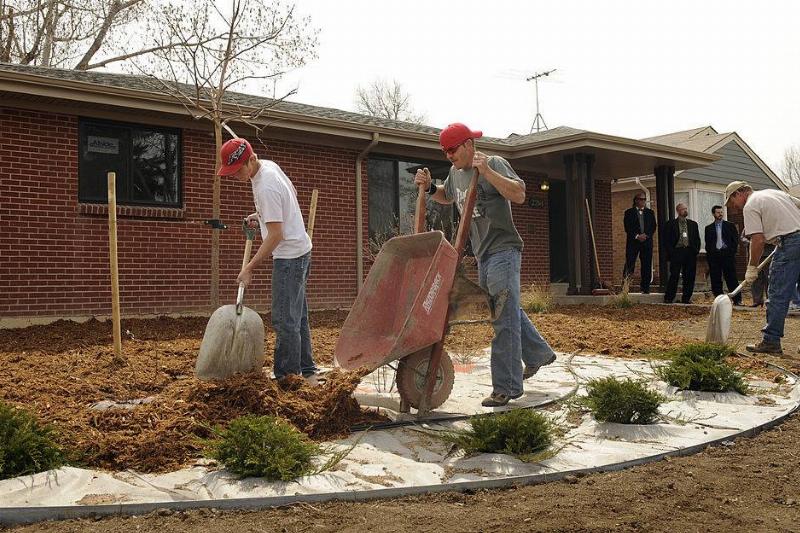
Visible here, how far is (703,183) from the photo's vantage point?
2028 cm

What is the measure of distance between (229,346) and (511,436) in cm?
176

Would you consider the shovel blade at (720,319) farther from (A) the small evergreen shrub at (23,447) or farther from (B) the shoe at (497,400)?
(A) the small evergreen shrub at (23,447)

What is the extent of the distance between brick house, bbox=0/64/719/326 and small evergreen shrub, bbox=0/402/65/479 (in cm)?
619

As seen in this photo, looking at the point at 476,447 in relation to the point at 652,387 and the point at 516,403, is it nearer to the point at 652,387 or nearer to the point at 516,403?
the point at 516,403

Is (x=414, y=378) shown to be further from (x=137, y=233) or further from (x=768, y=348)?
(x=137, y=233)

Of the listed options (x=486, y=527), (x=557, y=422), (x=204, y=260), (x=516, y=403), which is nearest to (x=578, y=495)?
(x=486, y=527)

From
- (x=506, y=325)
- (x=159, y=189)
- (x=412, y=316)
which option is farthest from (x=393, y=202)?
(x=412, y=316)

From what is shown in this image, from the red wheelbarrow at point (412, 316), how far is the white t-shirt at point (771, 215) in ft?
13.1

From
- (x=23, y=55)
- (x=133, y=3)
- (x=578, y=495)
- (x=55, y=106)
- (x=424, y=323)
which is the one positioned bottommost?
(x=578, y=495)

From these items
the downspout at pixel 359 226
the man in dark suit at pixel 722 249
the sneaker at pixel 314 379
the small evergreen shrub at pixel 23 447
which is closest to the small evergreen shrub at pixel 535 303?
the downspout at pixel 359 226

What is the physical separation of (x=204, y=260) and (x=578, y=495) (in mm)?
8218

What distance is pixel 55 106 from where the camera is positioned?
29.8 ft

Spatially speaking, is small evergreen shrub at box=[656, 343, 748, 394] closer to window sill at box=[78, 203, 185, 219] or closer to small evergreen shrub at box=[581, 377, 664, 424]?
small evergreen shrub at box=[581, 377, 664, 424]

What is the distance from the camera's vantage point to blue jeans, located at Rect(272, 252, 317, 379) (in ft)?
15.5
